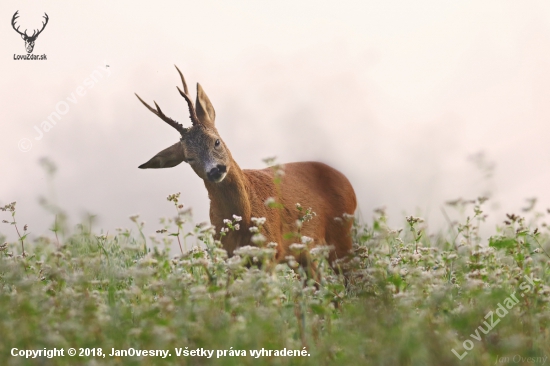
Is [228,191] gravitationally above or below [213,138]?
below

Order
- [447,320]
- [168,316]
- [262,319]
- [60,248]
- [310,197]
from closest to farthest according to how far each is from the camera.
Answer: [262,319]
[168,316]
[447,320]
[60,248]
[310,197]

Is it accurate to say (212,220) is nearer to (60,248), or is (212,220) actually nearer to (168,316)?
(60,248)

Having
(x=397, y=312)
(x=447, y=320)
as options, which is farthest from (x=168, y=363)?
(x=447, y=320)

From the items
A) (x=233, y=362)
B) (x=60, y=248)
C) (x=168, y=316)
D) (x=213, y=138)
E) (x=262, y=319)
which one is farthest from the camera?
(x=213, y=138)

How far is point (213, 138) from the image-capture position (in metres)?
7.15

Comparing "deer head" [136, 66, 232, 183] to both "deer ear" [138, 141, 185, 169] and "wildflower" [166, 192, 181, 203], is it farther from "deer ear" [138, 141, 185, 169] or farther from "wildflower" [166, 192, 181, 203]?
"wildflower" [166, 192, 181, 203]

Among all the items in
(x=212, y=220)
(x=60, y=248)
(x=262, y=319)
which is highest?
(x=212, y=220)

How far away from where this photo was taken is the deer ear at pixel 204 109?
7.37 metres

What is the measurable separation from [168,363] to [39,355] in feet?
2.20

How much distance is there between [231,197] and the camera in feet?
23.5
